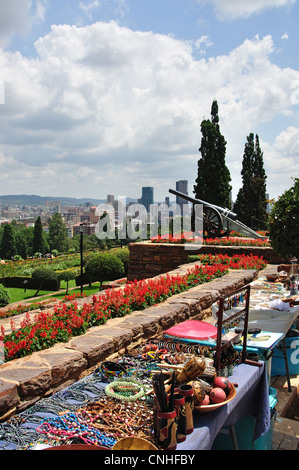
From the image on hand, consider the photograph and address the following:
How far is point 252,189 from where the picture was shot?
2664 centimetres

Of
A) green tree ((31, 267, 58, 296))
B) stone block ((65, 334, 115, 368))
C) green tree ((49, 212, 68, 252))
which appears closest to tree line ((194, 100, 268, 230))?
green tree ((31, 267, 58, 296))

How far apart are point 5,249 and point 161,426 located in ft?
188

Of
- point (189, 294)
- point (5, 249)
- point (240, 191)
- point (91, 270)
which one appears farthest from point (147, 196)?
point (189, 294)

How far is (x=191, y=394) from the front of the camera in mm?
1803

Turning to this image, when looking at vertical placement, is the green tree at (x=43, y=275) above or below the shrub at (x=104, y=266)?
below

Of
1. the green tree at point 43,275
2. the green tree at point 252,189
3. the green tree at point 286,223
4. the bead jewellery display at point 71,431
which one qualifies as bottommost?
the green tree at point 43,275

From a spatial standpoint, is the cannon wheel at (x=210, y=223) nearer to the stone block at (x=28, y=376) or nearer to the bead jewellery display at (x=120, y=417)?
the stone block at (x=28, y=376)

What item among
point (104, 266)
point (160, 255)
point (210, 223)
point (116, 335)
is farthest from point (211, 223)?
point (116, 335)

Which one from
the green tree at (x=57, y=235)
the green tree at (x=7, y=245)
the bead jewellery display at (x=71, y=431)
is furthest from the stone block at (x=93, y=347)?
the green tree at (x=57, y=235)

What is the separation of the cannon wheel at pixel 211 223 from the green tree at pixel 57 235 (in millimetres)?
63294

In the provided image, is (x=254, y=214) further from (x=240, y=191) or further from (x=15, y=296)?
(x=15, y=296)

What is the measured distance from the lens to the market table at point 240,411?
1.73 metres

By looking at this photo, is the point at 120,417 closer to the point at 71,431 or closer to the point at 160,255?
the point at 71,431

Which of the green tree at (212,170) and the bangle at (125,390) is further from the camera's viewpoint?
the green tree at (212,170)
